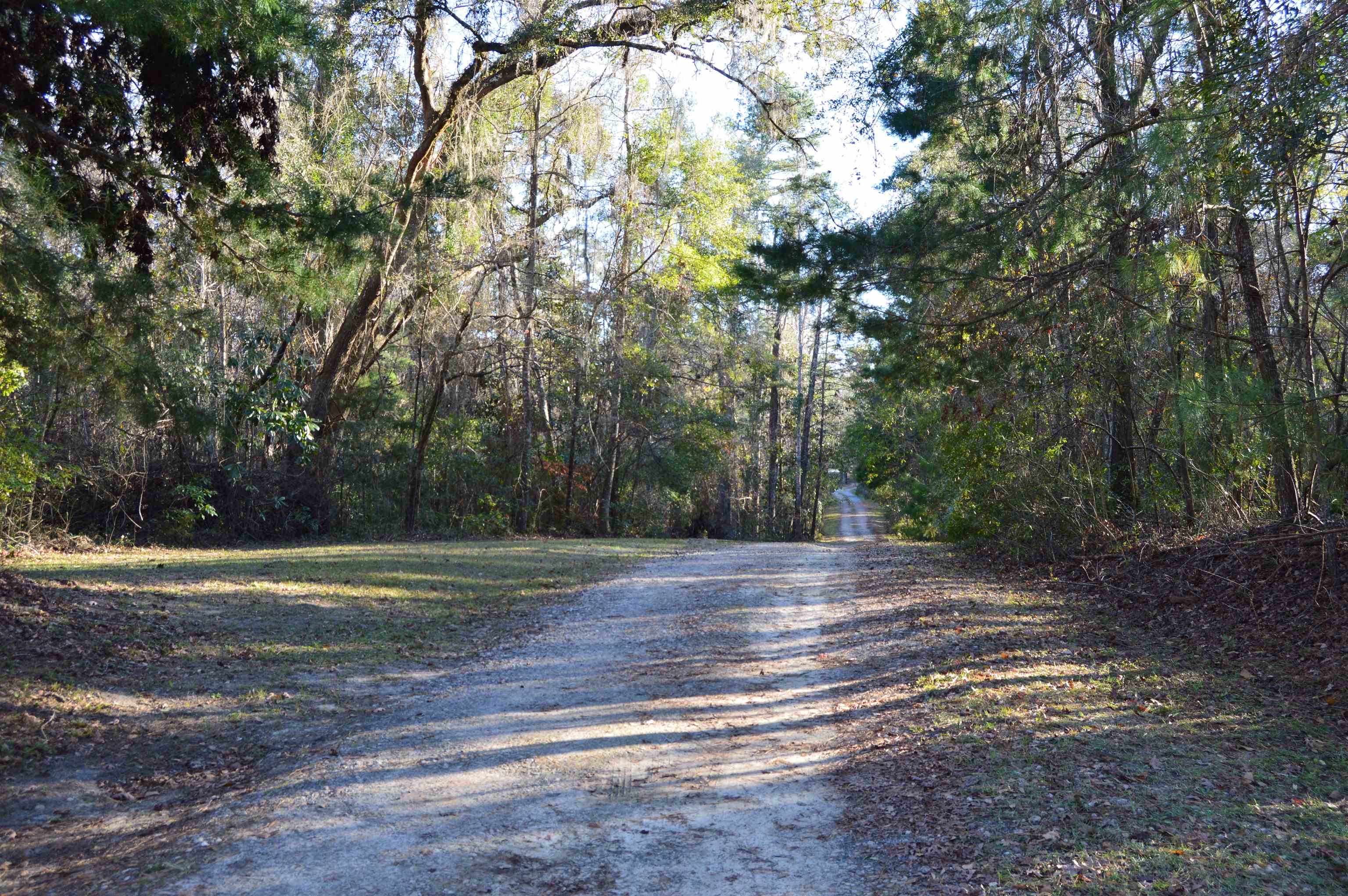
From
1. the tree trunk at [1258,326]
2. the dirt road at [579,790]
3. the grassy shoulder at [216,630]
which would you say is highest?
the tree trunk at [1258,326]

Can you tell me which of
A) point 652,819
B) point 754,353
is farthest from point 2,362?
point 754,353

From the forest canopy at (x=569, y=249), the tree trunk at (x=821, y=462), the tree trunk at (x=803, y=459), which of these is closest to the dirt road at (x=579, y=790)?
the forest canopy at (x=569, y=249)

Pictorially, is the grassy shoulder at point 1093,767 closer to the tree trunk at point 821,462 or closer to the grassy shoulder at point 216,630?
the grassy shoulder at point 216,630

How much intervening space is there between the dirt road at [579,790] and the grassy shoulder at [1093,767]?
47 cm

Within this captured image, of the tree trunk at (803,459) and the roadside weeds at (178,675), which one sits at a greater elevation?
the tree trunk at (803,459)

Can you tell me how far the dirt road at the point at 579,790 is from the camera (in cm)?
411

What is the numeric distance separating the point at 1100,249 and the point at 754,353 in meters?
21.1

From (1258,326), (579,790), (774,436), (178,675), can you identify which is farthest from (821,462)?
(579,790)

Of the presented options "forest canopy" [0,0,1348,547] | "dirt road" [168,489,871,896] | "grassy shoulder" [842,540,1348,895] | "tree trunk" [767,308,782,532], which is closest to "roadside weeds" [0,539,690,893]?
"dirt road" [168,489,871,896]

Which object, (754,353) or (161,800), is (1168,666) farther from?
(754,353)

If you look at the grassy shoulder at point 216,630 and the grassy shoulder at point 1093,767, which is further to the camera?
the grassy shoulder at point 216,630

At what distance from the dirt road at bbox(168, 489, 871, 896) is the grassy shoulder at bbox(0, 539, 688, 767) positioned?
1.13 m

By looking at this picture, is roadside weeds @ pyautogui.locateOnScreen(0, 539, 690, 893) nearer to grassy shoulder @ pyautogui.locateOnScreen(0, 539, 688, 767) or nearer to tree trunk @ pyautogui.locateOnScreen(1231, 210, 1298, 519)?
grassy shoulder @ pyautogui.locateOnScreen(0, 539, 688, 767)

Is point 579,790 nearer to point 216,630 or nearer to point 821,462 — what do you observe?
point 216,630
